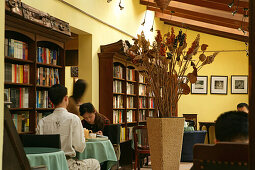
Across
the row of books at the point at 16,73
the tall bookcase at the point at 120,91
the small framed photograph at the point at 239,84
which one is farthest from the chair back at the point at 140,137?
the small framed photograph at the point at 239,84

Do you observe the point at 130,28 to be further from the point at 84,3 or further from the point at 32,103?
the point at 32,103

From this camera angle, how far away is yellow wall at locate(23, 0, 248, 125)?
688cm

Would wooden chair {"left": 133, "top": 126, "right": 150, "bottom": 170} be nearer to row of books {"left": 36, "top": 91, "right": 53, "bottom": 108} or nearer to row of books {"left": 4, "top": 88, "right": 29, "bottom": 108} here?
row of books {"left": 36, "top": 91, "right": 53, "bottom": 108}

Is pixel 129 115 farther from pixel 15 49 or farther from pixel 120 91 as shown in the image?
pixel 15 49

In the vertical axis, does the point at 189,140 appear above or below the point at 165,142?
below

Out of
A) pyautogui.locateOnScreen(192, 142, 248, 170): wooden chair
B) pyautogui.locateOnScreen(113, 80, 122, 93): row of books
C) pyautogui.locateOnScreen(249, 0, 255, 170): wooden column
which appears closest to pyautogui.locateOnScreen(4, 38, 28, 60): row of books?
pyautogui.locateOnScreen(113, 80, 122, 93): row of books

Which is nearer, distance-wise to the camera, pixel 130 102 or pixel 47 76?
pixel 47 76

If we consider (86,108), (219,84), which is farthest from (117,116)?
(219,84)

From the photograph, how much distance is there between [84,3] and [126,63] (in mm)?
1887

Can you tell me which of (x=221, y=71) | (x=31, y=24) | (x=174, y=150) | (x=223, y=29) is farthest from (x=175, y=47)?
(x=221, y=71)

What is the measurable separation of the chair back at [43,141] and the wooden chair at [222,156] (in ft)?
7.04

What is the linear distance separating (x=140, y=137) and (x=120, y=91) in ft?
5.88

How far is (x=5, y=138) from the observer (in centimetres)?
268

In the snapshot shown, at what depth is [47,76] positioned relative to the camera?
5.45 meters
